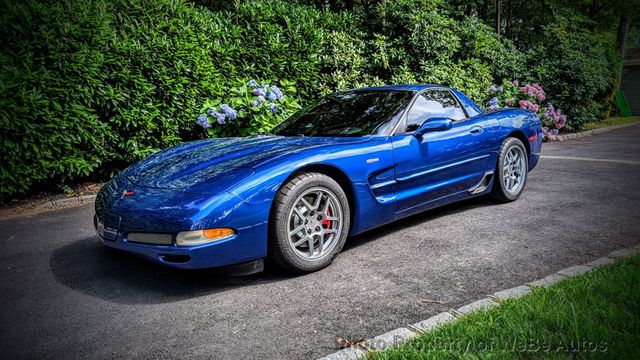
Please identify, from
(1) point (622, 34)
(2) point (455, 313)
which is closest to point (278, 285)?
(2) point (455, 313)

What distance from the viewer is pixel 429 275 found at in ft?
9.75

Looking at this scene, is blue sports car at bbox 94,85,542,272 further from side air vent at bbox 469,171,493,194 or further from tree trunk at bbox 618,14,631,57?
tree trunk at bbox 618,14,631,57

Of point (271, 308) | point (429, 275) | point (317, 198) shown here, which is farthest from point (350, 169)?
point (271, 308)

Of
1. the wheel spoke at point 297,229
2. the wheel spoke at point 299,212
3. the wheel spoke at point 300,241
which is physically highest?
the wheel spoke at point 299,212

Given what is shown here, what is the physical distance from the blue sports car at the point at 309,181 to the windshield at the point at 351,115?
1cm

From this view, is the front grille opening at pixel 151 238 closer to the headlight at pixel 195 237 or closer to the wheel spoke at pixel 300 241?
the headlight at pixel 195 237

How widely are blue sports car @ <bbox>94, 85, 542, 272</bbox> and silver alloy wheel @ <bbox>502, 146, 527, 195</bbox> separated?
0.49 ft

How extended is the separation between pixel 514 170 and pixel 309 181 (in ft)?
9.50

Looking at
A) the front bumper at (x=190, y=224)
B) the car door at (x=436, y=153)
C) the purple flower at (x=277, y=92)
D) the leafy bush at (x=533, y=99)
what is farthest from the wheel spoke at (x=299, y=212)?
the leafy bush at (x=533, y=99)

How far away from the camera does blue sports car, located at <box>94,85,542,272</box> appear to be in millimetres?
2691

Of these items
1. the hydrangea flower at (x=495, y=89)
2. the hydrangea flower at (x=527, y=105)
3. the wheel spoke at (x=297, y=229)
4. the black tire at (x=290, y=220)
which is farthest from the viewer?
the hydrangea flower at (x=495, y=89)

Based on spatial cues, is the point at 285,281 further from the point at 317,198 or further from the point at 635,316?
the point at 635,316

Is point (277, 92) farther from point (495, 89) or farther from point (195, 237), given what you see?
point (495, 89)

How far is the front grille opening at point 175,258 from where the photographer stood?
2648 millimetres
